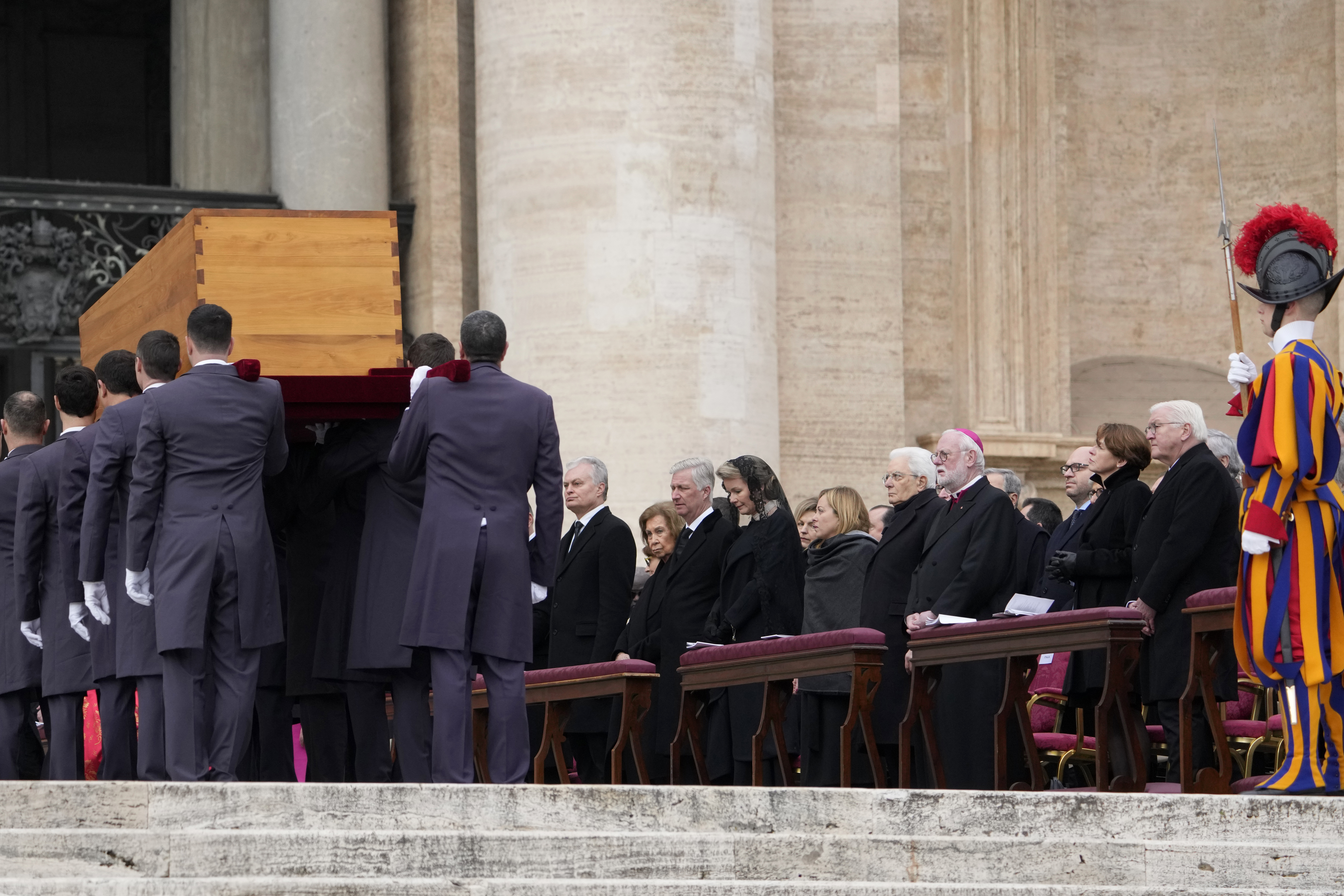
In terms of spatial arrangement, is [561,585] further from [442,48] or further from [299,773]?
[442,48]

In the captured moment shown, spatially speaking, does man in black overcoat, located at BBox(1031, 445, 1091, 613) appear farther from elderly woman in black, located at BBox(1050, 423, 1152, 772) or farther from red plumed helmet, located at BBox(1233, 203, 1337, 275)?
red plumed helmet, located at BBox(1233, 203, 1337, 275)

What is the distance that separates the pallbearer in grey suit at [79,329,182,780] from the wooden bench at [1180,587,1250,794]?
141 inches

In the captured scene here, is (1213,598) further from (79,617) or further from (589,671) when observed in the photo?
(79,617)

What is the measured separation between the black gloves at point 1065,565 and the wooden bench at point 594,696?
5.42 ft

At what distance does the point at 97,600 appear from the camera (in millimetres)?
7770

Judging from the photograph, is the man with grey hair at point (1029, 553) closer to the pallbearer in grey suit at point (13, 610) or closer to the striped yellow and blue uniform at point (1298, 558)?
the striped yellow and blue uniform at point (1298, 558)

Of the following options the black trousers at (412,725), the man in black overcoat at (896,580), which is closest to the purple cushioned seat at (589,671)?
the black trousers at (412,725)

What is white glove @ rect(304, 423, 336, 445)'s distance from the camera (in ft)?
27.7

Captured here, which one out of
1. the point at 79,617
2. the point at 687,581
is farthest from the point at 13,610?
the point at 687,581

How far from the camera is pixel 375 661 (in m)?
8.02

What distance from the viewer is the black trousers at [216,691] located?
24.6 feet

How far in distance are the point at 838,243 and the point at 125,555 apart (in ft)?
23.0

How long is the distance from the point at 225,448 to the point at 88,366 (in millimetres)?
2318

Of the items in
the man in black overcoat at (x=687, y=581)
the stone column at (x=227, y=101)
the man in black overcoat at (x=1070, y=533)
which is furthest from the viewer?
the stone column at (x=227, y=101)
